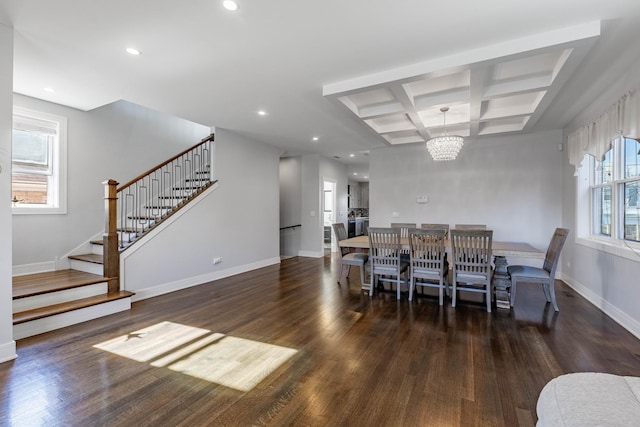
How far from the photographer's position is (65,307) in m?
3.12

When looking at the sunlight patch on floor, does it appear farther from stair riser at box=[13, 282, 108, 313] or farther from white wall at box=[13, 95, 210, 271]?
white wall at box=[13, 95, 210, 271]

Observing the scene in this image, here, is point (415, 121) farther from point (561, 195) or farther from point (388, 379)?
point (388, 379)

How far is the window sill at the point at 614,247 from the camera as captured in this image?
2.90 meters

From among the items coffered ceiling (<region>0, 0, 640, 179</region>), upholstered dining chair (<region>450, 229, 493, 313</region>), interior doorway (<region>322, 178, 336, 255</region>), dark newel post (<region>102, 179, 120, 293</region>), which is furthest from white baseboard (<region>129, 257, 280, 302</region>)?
upholstered dining chair (<region>450, 229, 493, 313</region>)

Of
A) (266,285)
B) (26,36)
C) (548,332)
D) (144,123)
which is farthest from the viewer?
(144,123)

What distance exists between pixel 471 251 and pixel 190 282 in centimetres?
418

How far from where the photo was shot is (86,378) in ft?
7.00

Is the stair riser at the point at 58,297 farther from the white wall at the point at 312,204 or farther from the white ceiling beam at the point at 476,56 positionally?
the white wall at the point at 312,204

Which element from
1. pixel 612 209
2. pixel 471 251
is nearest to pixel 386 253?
pixel 471 251

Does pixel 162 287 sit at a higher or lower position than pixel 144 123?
lower

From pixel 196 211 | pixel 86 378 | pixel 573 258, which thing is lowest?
pixel 86 378

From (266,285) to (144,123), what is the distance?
12.3 feet

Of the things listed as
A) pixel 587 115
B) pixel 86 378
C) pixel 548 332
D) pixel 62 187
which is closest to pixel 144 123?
pixel 62 187

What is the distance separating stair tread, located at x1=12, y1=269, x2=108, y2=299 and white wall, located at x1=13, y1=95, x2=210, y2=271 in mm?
384
